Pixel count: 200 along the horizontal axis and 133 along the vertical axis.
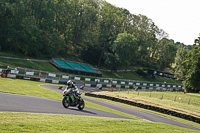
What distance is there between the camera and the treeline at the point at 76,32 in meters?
58.1

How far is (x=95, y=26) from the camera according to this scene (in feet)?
291

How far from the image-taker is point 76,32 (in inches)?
3287

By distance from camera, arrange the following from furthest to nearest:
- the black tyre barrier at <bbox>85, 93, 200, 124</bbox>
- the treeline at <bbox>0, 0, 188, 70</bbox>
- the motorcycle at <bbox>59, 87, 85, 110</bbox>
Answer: the treeline at <bbox>0, 0, 188, 70</bbox>
the black tyre barrier at <bbox>85, 93, 200, 124</bbox>
the motorcycle at <bbox>59, 87, 85, 110</bbox>

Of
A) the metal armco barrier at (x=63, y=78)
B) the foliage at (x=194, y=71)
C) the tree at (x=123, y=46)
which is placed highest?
the tree at (x=123, y=46)

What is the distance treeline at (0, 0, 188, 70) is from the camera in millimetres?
58094

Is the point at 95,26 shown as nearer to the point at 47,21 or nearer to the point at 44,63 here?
the point at 47,21

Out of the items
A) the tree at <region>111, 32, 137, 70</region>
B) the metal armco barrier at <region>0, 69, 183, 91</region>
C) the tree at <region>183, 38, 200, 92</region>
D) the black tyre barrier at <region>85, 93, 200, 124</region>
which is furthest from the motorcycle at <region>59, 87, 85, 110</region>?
the tree at <region>111, 32, 137, 70</region>

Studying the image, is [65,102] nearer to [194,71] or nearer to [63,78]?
[63,78]

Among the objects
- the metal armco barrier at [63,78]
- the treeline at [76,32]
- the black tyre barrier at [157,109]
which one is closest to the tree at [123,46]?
the treeline at [76,32]

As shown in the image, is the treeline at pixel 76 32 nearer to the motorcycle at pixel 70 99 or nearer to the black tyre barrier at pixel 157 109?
the black tyre barrier at pixel 157 109

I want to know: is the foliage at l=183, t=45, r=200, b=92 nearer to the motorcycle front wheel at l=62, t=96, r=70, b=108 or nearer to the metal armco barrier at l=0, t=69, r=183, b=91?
the metal armco barrier at l=0, t=69, r=183, b=91

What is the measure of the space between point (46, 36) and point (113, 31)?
28.4m

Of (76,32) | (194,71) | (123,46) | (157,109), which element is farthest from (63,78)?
(76,32)

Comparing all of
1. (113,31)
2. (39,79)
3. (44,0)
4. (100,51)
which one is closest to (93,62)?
(100,51)
